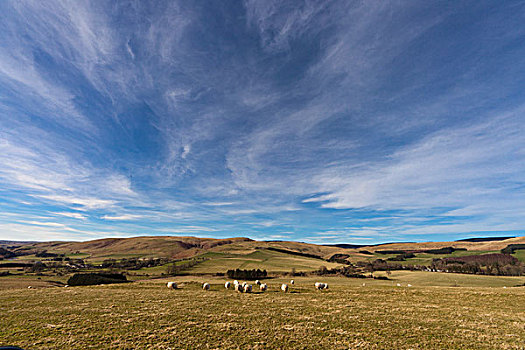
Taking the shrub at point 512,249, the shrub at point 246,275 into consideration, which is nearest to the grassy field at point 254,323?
the shrub at point 246,275

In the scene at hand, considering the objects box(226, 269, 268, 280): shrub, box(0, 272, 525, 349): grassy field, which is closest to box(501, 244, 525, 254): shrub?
box(226, 269, 268, 280): shrub

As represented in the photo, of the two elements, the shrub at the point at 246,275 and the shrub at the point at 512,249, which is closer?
the shrub at the point at 246,275

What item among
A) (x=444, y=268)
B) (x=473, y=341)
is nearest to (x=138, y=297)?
(x=473, y=341)

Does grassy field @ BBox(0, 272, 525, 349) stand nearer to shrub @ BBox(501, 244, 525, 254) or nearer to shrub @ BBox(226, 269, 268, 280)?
shrub @ BBox(226, 269, 268, 280)

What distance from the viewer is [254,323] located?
644 inches

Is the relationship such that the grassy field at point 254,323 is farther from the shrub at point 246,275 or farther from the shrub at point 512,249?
the shrub at point 512,249

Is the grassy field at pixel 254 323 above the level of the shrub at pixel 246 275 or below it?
above

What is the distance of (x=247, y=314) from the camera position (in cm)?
1880

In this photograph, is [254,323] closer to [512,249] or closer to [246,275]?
[246,275]

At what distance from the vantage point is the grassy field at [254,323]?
13070mm

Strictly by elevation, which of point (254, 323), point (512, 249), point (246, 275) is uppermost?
point (512, 249)

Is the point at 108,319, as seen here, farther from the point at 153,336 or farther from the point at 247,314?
the point at 247,314

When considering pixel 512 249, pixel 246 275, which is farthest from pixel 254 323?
pixel 512 249

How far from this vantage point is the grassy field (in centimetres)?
1307
